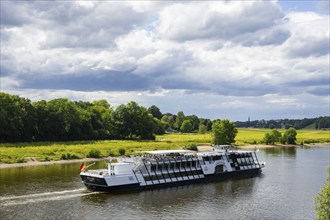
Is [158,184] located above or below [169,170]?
below

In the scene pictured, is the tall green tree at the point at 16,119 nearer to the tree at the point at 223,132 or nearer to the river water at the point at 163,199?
the river water at the point at 163,199

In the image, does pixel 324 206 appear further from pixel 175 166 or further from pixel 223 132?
pixel 223 132

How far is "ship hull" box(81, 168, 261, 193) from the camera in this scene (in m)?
66.9

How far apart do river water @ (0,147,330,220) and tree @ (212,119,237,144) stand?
219 ft

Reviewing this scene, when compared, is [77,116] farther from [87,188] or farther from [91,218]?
[91,218]

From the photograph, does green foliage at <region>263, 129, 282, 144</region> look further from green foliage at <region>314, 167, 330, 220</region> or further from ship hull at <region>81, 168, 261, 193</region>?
green foliage at <region>314, 167, 330, 220</region>

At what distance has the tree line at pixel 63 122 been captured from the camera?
132 m

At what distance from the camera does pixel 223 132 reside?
504 feet

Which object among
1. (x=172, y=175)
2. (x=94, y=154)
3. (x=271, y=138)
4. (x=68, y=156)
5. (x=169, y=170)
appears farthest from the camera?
(x=271, y=138)

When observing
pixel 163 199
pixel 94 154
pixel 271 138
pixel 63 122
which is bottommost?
pixel 163 199

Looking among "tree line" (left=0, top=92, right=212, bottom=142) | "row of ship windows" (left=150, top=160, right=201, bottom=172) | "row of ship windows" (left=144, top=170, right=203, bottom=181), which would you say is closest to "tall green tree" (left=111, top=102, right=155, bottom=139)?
"tree line" (left=0, top=92, right=212, bottom=142)

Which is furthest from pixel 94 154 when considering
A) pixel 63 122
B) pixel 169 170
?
pixel 169 170

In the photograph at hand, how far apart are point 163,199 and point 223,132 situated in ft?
302

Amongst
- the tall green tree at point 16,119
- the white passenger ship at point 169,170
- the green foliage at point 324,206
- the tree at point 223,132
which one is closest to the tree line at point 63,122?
the tall green tree at point 16,119
